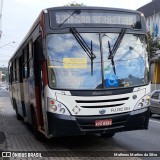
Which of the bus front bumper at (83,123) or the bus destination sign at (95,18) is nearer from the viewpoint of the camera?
the bus front bumper at (83,123)

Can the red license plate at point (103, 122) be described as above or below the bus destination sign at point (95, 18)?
below

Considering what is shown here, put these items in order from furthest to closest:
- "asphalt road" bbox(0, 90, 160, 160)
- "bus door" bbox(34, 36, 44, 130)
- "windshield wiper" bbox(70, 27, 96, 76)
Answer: "asphalt road" bbox(0, 90, 160, 160) → "bus door" bbox(34, 36, 44, 130) → "windshield wiper" bbox(70, 27, 96, 76)

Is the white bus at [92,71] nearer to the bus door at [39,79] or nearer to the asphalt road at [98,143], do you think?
the bus door at [39,79]

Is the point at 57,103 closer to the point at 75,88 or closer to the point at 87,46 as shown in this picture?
the point at 75,88

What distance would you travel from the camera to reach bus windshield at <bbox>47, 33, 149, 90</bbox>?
8742 mm

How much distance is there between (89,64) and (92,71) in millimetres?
169

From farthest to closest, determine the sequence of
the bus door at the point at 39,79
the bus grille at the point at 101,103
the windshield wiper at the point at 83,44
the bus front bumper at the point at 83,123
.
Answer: the bus door at the point at 39,79
the windshield wiper at the point at 83,44
the bus grille at the point at 101,103
the bus front bumper at the point at 83,123

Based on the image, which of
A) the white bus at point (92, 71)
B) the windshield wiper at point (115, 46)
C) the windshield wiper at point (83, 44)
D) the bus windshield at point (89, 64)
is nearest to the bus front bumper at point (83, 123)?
the white bus at point (92, 71)

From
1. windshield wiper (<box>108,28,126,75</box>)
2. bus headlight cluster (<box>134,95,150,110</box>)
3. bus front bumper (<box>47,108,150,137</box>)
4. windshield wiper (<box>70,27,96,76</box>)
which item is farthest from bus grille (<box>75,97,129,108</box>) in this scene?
windshield wiper (<box>70,27,96,76</box>)

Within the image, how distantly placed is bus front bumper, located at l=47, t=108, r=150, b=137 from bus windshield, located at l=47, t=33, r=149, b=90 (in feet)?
2.11

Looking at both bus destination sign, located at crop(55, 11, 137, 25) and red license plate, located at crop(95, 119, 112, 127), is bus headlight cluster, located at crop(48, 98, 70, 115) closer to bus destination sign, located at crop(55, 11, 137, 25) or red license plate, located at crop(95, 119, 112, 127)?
red license plate, located at crop(95, 119, 112, 127)

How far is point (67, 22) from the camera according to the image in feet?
29.6

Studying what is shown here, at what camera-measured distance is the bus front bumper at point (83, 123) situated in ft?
28.0

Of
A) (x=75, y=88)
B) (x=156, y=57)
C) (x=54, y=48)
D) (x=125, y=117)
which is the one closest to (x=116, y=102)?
(x=125, y=117)
